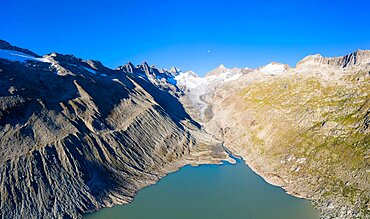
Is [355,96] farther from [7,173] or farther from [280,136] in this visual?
[7,173]

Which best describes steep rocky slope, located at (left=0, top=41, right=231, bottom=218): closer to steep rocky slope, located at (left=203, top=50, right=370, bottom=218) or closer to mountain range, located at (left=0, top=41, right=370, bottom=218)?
mountain range, located at (left=0, top=41, right=370, bottom=218)

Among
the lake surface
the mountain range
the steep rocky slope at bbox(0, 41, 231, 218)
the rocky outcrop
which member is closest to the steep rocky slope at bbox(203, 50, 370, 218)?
the mountain range

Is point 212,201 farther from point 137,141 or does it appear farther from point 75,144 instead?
point 75,144

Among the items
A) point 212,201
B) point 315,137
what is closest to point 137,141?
point 212,201

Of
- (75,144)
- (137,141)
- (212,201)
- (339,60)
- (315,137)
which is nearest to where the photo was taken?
(212,201)

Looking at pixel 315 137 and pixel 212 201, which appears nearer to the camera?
pixel 212 201

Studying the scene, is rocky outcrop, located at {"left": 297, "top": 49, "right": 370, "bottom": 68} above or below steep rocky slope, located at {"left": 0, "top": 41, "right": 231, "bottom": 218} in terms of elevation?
above
